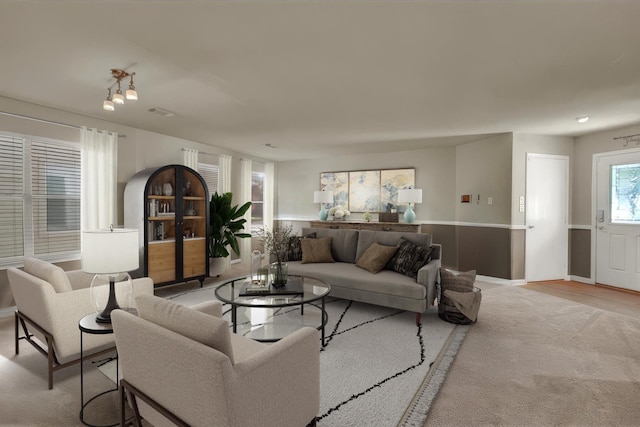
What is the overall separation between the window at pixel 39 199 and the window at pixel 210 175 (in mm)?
2032

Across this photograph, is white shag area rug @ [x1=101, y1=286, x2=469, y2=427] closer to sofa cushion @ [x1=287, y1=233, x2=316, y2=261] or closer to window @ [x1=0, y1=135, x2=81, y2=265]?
sofa cushion @ [x1=287, y1=233, x2=316, y2=261]

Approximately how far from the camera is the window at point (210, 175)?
6008 millimetres

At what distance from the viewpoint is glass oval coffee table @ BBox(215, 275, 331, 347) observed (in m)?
2.80

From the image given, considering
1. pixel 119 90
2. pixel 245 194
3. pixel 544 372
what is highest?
pixel 119 90

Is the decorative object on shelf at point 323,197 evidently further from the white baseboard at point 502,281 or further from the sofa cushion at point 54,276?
the sofa cushion at point 54,276

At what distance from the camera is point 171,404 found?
1396 millimetres

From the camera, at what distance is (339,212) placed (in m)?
6.77

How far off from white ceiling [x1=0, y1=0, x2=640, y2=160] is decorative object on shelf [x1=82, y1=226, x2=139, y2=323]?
1.37 metres

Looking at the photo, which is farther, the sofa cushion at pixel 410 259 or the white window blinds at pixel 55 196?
the white window blinds at pixel 55 196

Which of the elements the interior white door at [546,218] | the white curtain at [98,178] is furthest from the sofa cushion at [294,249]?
the interior white door at [546,218]

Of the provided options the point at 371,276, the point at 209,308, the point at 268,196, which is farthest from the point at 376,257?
the point at 268,196

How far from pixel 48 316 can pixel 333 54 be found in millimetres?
2687

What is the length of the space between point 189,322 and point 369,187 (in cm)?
582

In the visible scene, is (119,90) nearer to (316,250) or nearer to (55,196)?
(55,196)
